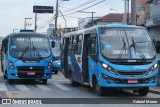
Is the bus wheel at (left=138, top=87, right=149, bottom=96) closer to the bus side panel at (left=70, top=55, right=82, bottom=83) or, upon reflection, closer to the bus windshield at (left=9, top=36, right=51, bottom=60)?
the bus side panel at (left=70, top=55, right=82, bottom=83)

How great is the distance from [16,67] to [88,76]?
18.0 feet

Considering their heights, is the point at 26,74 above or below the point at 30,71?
below

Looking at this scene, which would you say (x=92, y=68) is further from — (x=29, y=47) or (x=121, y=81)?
(x=29, y=47)

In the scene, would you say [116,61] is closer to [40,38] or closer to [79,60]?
[79,60]

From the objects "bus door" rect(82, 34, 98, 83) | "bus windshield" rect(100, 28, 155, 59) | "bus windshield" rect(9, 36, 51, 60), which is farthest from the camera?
"bus windshield" rect(9, 36, 51, 60)

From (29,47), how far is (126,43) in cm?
783

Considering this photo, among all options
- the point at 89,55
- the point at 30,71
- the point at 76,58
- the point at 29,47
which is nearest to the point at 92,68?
the point at 89,55

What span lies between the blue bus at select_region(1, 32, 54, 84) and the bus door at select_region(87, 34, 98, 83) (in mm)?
5039

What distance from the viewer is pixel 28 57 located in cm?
2322

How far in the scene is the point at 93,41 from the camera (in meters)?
18.0

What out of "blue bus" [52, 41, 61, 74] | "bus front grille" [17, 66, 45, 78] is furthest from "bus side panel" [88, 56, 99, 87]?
"blue bus" [52, 41, 61, 74]

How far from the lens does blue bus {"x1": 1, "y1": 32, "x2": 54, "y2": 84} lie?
23.0 m

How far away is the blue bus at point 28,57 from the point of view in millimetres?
22953

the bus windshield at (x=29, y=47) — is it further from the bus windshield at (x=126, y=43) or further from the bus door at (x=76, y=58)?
the bus windshield at (x=126, y=43)
